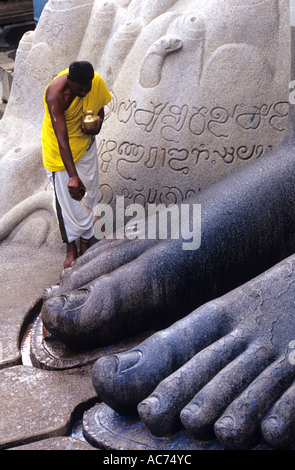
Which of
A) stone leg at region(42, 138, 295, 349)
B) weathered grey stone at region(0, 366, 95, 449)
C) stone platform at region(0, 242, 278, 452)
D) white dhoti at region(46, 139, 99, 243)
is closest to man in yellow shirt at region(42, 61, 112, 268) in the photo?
white dhoti at region(46, 139, 99, 243)

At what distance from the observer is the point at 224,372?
2451mm

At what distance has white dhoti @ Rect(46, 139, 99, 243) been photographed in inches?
162

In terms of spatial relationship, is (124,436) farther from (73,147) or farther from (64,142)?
(73,147)

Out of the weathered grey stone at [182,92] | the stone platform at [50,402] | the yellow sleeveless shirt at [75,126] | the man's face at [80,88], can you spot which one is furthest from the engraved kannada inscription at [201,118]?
the stone platform at [50,402]

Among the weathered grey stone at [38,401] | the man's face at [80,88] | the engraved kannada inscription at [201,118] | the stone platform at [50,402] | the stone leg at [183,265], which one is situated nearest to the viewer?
the stone platform at [50,402]

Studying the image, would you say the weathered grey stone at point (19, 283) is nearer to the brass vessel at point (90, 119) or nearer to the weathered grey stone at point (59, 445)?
the weathered grey stone at point (59, 445)

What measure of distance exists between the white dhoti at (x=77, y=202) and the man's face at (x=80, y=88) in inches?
13.3

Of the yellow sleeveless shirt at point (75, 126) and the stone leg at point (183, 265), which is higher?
the yellow sleeveless shirt at point (75, 126)

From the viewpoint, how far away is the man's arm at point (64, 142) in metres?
3.87

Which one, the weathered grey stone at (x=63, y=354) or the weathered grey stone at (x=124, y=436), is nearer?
the weathered grey stone at (x=124, y=436)

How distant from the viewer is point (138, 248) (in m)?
3.25

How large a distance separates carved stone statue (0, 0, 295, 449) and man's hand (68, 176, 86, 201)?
0.43 m

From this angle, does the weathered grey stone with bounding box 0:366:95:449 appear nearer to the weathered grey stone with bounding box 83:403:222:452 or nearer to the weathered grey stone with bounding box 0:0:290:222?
the weathered grey stone with bounding box 83:403:222:452
